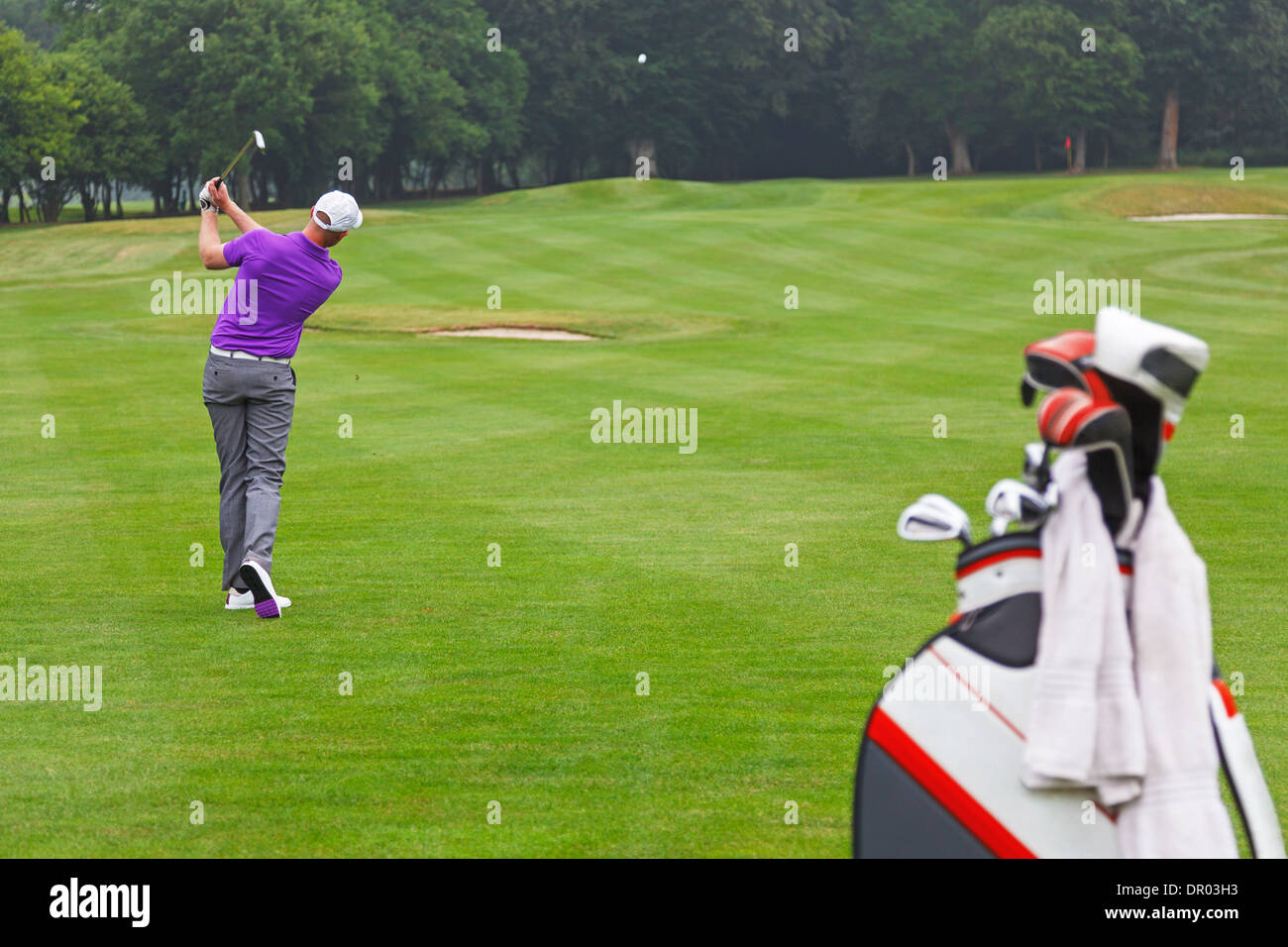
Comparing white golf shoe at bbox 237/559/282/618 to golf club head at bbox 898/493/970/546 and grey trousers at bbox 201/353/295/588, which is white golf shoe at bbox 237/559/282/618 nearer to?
grey trousers at bbox 201/353/295/588

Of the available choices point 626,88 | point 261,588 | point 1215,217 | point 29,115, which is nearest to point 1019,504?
point 261,588

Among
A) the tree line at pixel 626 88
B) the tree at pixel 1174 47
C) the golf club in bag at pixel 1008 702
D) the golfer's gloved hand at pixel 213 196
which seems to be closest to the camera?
the golf club in bag at pixel 1008 702

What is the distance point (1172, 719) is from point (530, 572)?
6.75 meters

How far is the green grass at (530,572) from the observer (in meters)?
5.80

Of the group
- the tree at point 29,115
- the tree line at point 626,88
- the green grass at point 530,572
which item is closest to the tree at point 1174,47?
the tree line at point 626,88

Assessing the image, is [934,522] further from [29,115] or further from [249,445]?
[29,115]

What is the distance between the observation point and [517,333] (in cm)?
2864

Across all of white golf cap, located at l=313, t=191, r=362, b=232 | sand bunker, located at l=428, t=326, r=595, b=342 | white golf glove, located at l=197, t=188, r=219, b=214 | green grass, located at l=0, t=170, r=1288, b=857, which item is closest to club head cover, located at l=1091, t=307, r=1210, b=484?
green grass, located at l=0, t=170, r=1288, b=857

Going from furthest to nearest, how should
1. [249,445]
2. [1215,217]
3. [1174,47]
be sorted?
[1174,47]
[1215,217]
[249,445]

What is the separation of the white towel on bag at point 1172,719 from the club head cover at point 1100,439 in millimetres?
135

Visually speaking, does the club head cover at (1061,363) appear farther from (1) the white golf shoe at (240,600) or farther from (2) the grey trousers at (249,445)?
(1) the white golf shoe at (240,600)

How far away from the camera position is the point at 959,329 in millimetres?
27047
